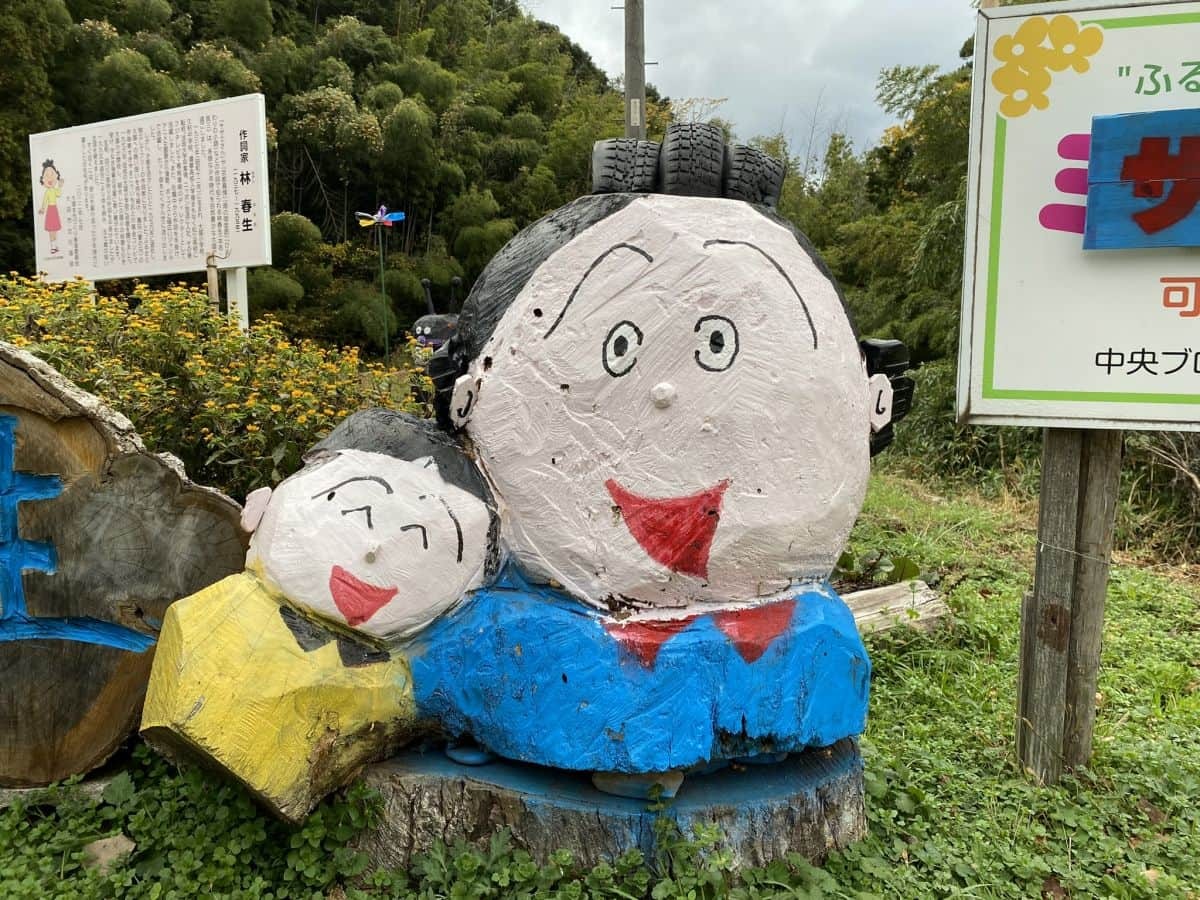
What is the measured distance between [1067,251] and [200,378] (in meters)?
3.69

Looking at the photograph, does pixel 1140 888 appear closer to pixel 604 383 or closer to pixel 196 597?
pixel 604 383

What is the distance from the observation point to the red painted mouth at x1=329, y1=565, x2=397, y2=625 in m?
1.93

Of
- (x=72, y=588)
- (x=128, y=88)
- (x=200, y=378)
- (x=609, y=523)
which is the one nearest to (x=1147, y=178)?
(x=609, y=523)

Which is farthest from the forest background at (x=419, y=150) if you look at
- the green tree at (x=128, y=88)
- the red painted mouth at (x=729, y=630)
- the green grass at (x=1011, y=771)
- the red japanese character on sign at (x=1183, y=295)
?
the red painted mouth at (x=729, y=630)

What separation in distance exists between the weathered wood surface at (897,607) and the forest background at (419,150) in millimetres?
3403

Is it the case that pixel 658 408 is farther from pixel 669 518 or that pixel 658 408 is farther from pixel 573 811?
pixel 573 811

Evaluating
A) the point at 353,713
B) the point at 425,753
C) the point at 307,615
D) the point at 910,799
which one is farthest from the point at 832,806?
the point at 307,615

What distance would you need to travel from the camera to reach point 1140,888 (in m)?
2.16

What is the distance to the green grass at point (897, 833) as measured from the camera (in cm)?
195

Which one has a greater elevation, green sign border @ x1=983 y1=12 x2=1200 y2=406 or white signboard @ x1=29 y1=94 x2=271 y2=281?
white signboard @ x1=29 y1=94 x2=271 y2=281

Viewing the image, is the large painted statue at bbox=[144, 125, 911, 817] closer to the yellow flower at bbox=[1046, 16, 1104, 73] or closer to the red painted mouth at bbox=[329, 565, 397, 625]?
the red painted mouth at bbox=[329, 565, 397, 625]

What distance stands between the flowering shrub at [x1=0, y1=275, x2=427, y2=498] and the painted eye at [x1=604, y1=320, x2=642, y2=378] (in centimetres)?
204

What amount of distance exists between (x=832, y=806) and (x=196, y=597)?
1.57 meters

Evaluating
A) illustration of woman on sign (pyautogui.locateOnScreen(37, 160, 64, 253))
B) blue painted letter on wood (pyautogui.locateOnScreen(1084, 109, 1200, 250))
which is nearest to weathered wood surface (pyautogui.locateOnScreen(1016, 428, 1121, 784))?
blue painted letter on wood (pyautogui.locateOnScreen(1084, 109, 1200, 250))
